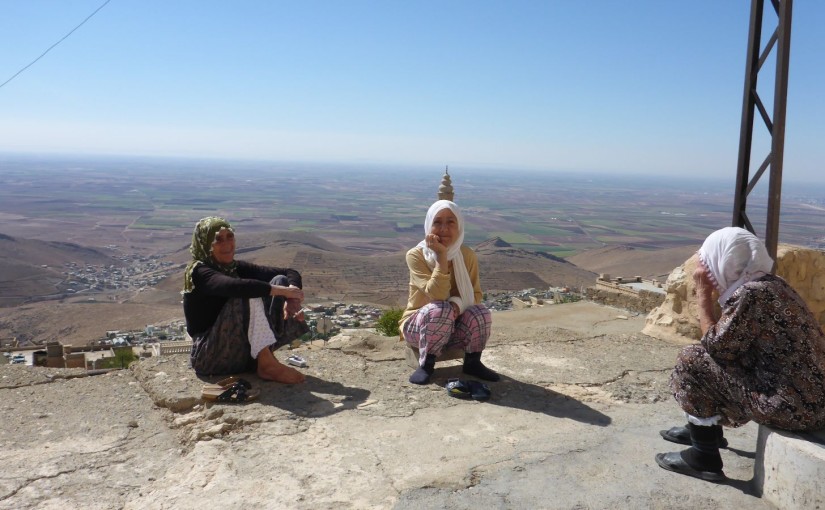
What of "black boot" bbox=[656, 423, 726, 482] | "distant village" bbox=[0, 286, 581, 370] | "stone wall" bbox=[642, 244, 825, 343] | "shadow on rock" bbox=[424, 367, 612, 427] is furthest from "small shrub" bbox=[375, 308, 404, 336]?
"black boot" bbox=[656, 423, 726, 482]

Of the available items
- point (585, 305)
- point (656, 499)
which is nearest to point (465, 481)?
point (656, 499)

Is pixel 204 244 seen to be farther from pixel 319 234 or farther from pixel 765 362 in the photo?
pixel 319 234

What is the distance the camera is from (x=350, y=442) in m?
3.17

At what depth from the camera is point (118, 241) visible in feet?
265

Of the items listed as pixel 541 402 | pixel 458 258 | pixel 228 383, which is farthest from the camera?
pixel 458 258

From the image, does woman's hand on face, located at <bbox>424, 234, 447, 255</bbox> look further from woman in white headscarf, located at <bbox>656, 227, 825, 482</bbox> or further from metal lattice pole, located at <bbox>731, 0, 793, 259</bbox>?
metal lattice pole, located at <bbox>731, 0, 793, 259</bbox>

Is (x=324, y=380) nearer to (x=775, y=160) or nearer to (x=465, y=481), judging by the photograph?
(x=465, y=481)

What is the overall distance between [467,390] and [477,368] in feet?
1.26

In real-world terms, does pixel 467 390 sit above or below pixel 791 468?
below

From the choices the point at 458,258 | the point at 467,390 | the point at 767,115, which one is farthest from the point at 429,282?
the point at 767,115

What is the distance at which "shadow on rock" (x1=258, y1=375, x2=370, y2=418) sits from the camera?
3.66 metres

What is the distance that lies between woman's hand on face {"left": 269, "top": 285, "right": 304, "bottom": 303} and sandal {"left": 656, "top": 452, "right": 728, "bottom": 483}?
2.25m

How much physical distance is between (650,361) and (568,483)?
2704mm

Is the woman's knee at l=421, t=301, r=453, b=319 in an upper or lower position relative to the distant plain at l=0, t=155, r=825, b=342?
upper
